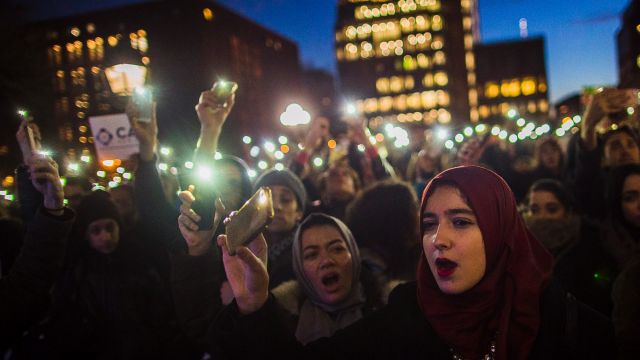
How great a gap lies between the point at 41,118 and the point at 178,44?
33.6m

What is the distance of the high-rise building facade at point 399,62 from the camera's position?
11475 cm

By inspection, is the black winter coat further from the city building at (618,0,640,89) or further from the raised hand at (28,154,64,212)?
the city building at (618,0,640,89)

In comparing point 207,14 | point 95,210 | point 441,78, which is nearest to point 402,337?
point 95,210

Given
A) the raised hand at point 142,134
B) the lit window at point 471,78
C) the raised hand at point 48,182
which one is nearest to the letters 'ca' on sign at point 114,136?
the raised hand at point 142,134

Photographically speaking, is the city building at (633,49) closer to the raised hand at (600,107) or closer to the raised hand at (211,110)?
the raised hand at (600,107)

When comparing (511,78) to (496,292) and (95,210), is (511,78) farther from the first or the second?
(496,292)

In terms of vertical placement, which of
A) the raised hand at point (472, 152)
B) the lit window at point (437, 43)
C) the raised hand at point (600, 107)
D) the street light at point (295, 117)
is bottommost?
the raised hand at point (472, 152)

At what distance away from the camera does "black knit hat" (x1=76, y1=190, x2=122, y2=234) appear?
3.68 metres

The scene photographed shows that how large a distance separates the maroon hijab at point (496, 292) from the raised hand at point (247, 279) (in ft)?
2.20

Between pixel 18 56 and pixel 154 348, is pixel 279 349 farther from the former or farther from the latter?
pixel 18 56

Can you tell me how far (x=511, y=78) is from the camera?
13000 centimetres

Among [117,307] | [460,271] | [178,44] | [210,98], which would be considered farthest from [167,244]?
[178,44]

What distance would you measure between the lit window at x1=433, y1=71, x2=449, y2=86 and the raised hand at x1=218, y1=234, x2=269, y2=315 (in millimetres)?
117464

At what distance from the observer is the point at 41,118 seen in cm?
1875
